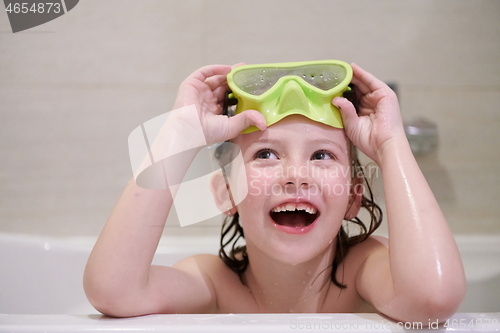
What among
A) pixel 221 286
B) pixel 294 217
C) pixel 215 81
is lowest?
pixel 221 286

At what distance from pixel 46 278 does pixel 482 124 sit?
5.29ft

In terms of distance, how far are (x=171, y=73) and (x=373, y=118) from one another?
0.83m

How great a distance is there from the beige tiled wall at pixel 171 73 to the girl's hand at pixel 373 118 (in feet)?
1.94

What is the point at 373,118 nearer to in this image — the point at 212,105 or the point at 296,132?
the point at 296,132

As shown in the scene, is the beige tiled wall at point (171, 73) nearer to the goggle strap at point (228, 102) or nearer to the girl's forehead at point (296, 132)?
the goggle strap at point (228, 102)

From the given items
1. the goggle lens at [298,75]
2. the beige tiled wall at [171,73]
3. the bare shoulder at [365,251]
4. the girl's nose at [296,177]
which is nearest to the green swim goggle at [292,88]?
the goggle lens at [298,75]

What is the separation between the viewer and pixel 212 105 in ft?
2.98

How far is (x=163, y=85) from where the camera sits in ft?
4.65

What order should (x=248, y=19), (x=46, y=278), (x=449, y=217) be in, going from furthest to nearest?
(x=449, y=217)
(x=248, y=19)
(x=46, y=278)

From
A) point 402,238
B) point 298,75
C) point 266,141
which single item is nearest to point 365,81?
point 298,75

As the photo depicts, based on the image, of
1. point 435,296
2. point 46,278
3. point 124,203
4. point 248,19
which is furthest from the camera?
point 248,19

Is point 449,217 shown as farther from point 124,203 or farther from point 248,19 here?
point 124,203

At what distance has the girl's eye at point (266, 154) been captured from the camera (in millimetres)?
808

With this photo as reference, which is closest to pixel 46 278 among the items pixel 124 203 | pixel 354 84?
pixel 124 203
